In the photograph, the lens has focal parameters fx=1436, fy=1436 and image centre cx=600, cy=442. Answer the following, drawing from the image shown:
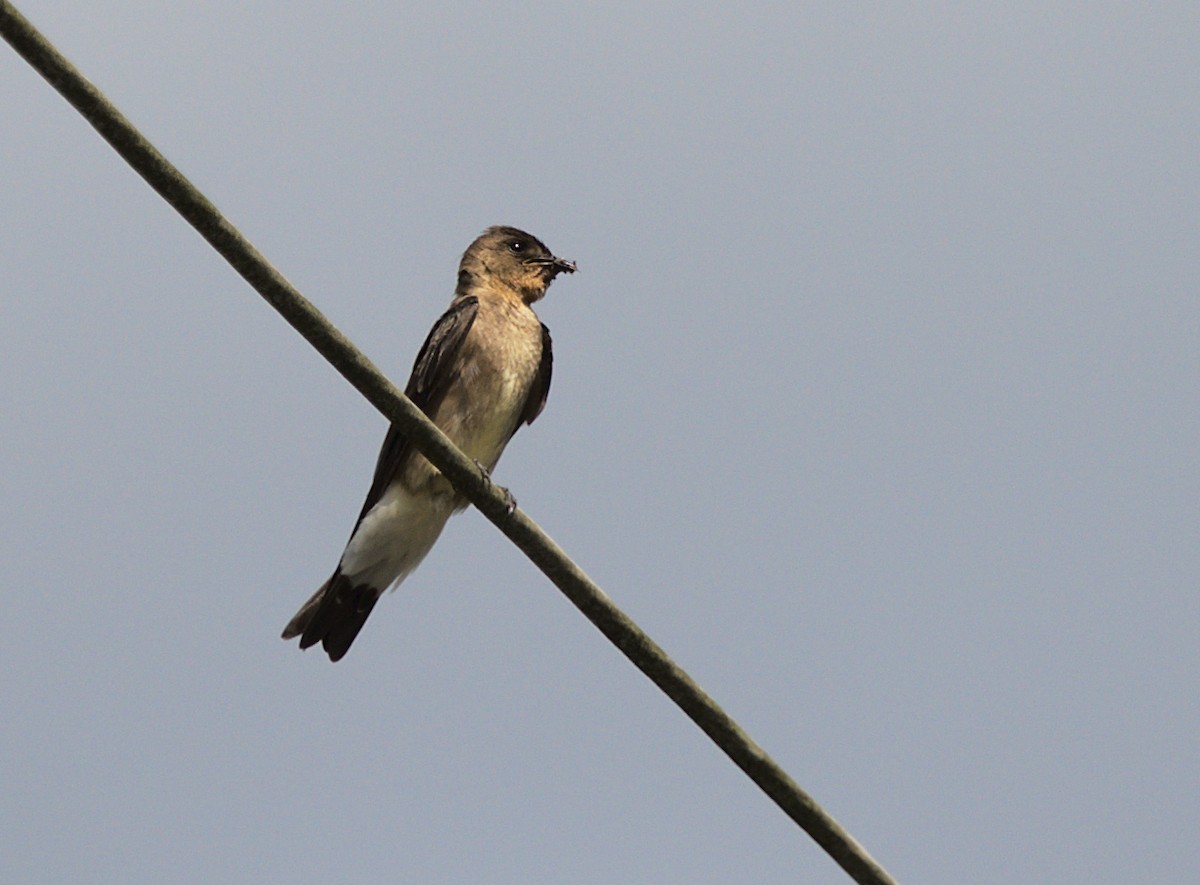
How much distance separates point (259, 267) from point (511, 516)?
1.11 m

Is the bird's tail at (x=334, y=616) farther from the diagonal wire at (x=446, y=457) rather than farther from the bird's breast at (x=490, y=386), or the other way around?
the diagonal wire at (x=446, y=457)

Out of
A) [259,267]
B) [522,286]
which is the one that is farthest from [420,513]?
[259,267]

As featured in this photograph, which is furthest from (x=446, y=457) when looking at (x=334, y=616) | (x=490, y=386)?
(x=334, y=616)

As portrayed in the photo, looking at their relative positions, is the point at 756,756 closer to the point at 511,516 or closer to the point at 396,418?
the point at 511,516

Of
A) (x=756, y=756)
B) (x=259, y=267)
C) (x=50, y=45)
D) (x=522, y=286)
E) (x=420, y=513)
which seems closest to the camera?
(x=50, y=45)

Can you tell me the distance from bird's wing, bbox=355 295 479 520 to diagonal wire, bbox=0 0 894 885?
3.33m

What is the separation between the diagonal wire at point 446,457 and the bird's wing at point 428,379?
333cm

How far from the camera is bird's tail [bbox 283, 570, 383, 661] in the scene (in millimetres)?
8133

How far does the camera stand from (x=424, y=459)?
787 centimetres

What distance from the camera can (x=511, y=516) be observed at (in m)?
4.45

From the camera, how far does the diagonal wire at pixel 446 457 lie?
11.9 ft

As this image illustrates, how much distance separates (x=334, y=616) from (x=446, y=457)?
3906 mm

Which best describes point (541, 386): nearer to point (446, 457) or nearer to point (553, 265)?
point (553, 265)

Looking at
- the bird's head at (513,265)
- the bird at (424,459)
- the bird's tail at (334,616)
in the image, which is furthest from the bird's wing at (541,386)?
the bird's tail at (334,616)
